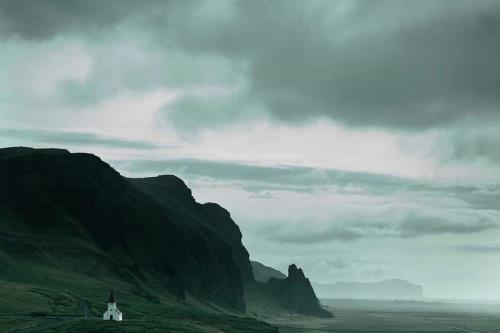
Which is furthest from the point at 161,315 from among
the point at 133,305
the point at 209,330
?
the point at 209,330

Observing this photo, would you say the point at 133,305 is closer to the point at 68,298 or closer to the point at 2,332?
the point at 68,298

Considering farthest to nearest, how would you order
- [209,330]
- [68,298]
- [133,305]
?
[133,305], [68,298], [209,330]

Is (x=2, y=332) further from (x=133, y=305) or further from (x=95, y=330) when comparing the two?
(x=133, y=305)

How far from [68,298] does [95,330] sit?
46.2 m

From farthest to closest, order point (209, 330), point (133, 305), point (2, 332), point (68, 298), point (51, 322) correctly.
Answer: point (133, 305) < point (68, 298) < point (209, 330) < point (51, 322) < point (2, 332)

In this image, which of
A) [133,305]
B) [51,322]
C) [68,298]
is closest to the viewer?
[51,322]

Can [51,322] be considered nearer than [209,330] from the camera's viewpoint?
Yes

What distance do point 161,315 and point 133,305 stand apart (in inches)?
516

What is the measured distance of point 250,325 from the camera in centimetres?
19675

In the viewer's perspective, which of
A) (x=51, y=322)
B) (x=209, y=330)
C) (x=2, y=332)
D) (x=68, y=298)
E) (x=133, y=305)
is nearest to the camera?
(x=2, y=332)

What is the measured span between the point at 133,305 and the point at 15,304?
37235 mm

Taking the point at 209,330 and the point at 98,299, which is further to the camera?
the point at 98,299

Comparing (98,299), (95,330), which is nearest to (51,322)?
(95,330)

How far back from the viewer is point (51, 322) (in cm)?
14625
